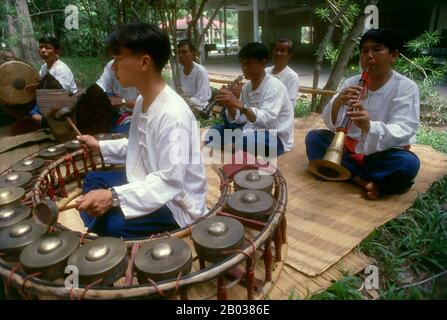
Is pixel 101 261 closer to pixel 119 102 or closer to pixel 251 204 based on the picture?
pixel 251 204

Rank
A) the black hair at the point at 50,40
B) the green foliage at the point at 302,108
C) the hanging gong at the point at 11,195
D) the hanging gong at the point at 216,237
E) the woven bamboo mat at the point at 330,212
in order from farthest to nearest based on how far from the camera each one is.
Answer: the green foliage at the point at 302,108 → the black hair at the point at 50,40 → the woven bamboo mat at the point at 330,212 → the hanging gong at the point at 11,195 → the hanging gong at the point at 216,237

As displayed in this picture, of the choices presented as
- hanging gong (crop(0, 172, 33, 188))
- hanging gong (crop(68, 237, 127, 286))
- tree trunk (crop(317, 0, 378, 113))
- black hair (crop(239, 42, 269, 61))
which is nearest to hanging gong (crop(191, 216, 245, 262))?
hanging gong (crop(68, 237, 127, 286))

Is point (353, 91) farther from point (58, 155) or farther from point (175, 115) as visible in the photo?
Result: point (58, 155)

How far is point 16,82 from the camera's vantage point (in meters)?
5.27

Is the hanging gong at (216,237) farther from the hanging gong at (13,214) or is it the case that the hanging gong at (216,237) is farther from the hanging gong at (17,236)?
the hanging gong at (13,214)

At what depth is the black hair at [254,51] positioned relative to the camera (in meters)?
3.66

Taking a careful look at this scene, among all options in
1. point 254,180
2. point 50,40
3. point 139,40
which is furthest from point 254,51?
point 50,40

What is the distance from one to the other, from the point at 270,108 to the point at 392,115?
128cm

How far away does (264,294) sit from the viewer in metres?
2.00

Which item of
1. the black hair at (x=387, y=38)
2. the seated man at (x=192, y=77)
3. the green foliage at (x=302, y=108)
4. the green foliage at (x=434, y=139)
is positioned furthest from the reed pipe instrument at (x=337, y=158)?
the green foliage at (x=302, y=108)

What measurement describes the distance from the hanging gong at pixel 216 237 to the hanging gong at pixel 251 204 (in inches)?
6.3

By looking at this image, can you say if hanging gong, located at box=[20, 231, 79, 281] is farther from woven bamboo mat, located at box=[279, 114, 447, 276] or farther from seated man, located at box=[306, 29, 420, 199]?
seated man, located at box=[306, 29, 420, 199]

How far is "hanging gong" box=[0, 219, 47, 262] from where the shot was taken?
179 cm

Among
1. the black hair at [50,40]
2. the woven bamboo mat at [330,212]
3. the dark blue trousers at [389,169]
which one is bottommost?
the woven bamboo mat at [330,212]
